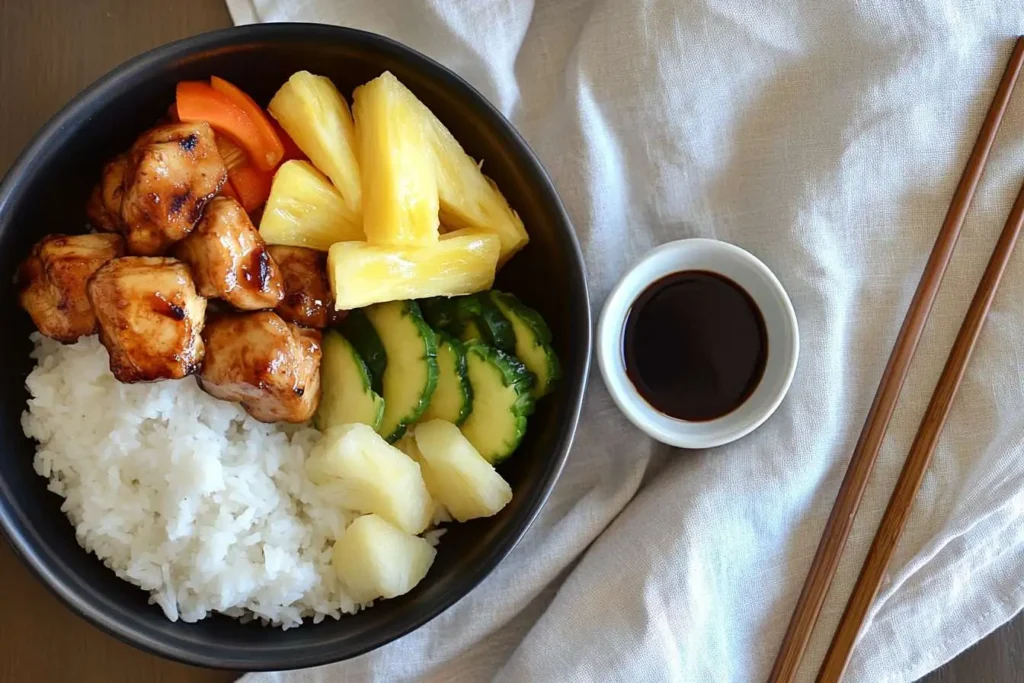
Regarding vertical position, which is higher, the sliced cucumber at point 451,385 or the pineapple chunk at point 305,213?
the pineapple chunk at point 305,213

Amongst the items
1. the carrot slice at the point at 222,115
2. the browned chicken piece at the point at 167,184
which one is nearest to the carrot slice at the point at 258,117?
the carrot slice at the point at 222,115

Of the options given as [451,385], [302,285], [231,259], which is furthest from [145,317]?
[451,385]

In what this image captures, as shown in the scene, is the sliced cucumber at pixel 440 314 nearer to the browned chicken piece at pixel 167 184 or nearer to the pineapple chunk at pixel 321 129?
the pineapple chunk at pixel 321 129

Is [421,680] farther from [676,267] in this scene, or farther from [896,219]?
[896,219]

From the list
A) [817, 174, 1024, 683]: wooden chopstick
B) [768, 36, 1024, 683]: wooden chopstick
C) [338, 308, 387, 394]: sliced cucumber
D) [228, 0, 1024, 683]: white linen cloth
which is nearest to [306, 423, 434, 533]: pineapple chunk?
[338, 308, 387, 394]: sliced cucumber

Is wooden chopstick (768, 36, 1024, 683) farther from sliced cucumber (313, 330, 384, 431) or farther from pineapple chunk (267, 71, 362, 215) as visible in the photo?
pineapple chunk (267, 71, 362, 215)

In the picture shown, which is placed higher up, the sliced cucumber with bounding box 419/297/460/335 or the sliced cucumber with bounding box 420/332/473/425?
the sliced cucumber with bounding box 419/297/460/335

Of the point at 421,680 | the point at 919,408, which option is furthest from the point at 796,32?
the point at 421,680
